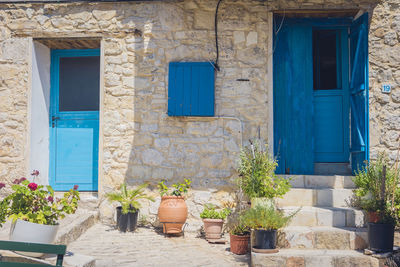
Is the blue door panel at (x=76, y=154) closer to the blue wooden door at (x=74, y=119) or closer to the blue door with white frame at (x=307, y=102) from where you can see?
the blue wooden door at (x=74, y=119)

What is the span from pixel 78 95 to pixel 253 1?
3.09 metres

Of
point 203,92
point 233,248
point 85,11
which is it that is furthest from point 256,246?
point 85,11

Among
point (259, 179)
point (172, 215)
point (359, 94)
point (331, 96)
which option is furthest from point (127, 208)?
point (359, 94)

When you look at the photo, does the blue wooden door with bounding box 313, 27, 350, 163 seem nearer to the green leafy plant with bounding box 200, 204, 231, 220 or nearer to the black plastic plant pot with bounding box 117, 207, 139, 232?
the green leafy plant with bounding box 200, 204, 231, 220

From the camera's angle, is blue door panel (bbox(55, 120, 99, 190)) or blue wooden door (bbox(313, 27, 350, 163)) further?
blue door panel (bbox(55, 120, 99, 190))

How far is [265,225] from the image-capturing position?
4418 millimetres

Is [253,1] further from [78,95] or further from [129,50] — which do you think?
[78,95]

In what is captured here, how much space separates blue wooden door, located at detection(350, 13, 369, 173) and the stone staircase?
46 centimetres

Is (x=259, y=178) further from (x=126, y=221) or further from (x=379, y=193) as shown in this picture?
(x=126, y=221)

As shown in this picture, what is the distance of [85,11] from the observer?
21.0ft

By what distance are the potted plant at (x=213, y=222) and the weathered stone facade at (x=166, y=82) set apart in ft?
1.42

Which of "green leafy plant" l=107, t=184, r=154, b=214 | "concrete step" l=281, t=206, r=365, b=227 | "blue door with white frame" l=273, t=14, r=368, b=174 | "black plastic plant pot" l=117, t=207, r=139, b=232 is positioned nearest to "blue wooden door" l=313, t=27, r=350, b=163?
"blue door with white frame" l=273, t=14, r=368, b=174

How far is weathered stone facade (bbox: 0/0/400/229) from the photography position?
612cm

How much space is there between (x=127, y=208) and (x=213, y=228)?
1205 millimetres
